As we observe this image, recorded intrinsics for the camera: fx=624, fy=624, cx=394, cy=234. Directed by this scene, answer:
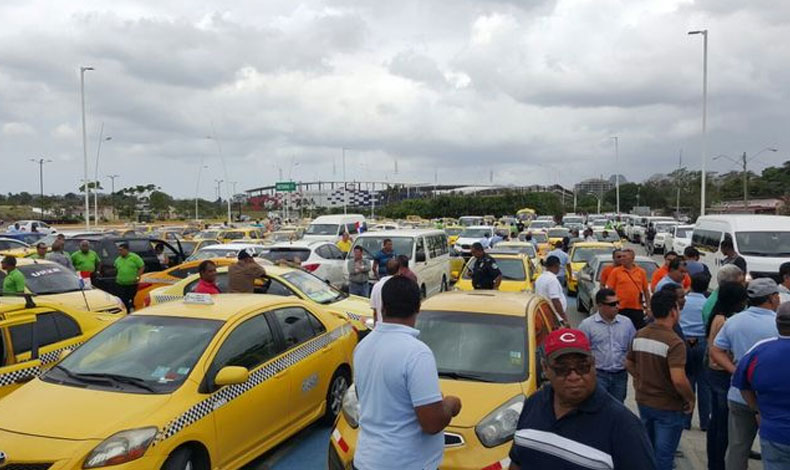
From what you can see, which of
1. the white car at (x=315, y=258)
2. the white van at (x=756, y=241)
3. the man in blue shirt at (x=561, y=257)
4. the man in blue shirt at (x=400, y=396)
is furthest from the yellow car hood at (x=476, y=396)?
the white car at (x=315, y=258)

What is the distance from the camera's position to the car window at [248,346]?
16.5ft

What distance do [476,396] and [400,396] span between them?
1802 millimetres

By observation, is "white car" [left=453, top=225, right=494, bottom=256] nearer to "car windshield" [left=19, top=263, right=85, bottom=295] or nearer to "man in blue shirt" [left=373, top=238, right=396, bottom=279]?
"man in blue shirt" [left=373, top=238, right=396, bottom=279]

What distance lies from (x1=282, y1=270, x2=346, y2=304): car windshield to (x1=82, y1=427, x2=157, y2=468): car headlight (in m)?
5.01

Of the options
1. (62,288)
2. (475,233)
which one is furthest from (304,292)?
(475,233)

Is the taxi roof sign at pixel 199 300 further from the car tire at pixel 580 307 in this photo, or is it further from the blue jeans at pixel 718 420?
the car tire at pixel 580 307

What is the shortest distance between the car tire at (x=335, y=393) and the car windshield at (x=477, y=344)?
1.39 metres

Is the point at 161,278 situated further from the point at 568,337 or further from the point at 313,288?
the point at 568,337

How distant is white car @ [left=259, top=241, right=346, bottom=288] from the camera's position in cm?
1630

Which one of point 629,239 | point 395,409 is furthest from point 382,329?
point 629,239

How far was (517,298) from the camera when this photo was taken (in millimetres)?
6000

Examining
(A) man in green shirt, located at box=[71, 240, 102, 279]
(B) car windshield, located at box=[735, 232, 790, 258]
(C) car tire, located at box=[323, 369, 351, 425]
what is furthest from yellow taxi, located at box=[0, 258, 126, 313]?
(B) car windshield, located at box=[735, 232, 790, 258]

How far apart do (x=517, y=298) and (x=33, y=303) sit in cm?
473

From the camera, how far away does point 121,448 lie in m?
3.97
